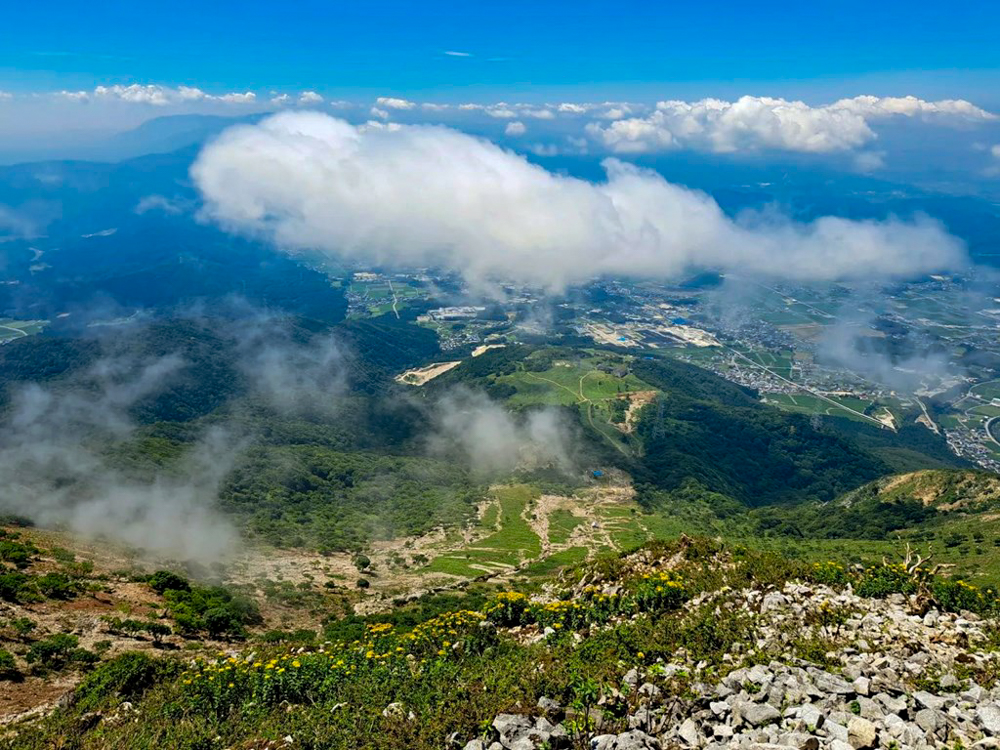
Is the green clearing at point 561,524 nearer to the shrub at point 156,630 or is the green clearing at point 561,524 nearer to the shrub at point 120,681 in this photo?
the shrub at point 156,630

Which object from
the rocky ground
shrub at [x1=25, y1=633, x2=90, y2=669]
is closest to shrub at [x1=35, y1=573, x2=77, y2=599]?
shrub at [x1=25, y1=633, x2=90, y2=669]

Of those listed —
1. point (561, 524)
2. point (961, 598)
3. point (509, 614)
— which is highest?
point (961, 598)

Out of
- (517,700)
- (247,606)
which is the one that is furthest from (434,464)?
(517,700)

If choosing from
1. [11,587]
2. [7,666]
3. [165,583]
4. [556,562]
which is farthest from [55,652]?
[556,562]

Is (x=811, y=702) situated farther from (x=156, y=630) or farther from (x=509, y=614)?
(x=156, y=630)

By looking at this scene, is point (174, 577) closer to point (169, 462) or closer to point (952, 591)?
point (952, 591)

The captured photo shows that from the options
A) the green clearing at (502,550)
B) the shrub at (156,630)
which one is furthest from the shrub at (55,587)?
the green clearing at (502,550)

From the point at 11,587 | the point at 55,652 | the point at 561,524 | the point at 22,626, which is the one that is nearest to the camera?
the point at 55,652

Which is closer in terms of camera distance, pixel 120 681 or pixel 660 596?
pixel 120 681
